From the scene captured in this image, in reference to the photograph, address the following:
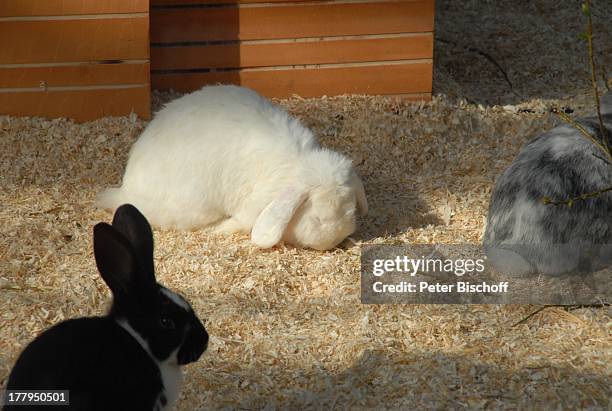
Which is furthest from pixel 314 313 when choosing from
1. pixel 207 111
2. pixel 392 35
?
pixel 392 35

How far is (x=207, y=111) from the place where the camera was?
14.6 feet

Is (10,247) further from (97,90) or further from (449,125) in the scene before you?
(449,125)

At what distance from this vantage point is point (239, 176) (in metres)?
4.30

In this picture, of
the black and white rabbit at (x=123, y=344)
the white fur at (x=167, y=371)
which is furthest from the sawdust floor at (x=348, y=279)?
the black and white rabbit at (x=123, y=344)

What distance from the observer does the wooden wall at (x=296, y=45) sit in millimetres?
5258

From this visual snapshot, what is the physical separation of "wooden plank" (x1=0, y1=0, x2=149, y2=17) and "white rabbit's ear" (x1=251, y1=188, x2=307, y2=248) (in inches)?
60.4

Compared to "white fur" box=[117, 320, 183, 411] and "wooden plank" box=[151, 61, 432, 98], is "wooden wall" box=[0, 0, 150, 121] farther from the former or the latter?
"white fur" box=[117, 320, 183, 411]

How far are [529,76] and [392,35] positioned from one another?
1419 millimetres

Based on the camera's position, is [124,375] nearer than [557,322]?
Yes

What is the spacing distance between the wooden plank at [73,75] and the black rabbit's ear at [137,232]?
8.74 feet

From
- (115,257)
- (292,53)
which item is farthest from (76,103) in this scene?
(115,257)

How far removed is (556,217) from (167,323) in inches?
77.3

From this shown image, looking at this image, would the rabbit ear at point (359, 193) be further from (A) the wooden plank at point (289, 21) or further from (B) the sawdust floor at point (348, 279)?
(A) the wooden plank at point (289, 21)

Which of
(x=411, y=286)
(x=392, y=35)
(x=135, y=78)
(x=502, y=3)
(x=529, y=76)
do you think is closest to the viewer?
(x=411, y=286)
